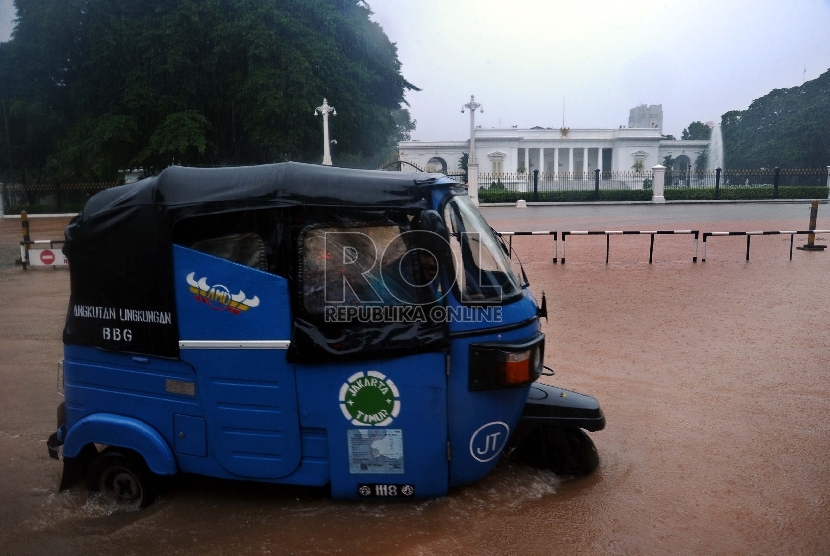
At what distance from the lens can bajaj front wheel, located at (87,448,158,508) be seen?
4.16 m

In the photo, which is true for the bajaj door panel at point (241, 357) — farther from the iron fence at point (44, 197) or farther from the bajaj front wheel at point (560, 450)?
the iron fence at point (44, 197)

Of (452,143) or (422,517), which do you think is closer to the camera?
(422,517)

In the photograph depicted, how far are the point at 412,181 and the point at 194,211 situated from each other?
1249mm

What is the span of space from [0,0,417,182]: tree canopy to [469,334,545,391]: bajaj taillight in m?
30.4

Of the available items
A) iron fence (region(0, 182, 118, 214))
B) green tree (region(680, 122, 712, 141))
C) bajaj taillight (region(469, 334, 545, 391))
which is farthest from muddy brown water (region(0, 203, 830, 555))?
green tree (region(680, 122, 712, 141))

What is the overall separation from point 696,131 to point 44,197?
7830 cm

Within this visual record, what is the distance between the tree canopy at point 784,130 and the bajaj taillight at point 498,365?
56799 millimetres

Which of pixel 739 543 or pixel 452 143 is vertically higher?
pixel 452 143

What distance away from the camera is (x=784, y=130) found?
54094mm

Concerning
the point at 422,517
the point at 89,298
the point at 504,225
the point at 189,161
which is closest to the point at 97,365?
the point at 89,298

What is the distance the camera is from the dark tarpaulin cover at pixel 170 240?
374 centimetres

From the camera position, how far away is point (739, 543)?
3.77 meters

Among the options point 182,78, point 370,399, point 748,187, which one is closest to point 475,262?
point 370,399

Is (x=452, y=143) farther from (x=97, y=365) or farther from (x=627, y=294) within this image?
(x=97, y=365)
